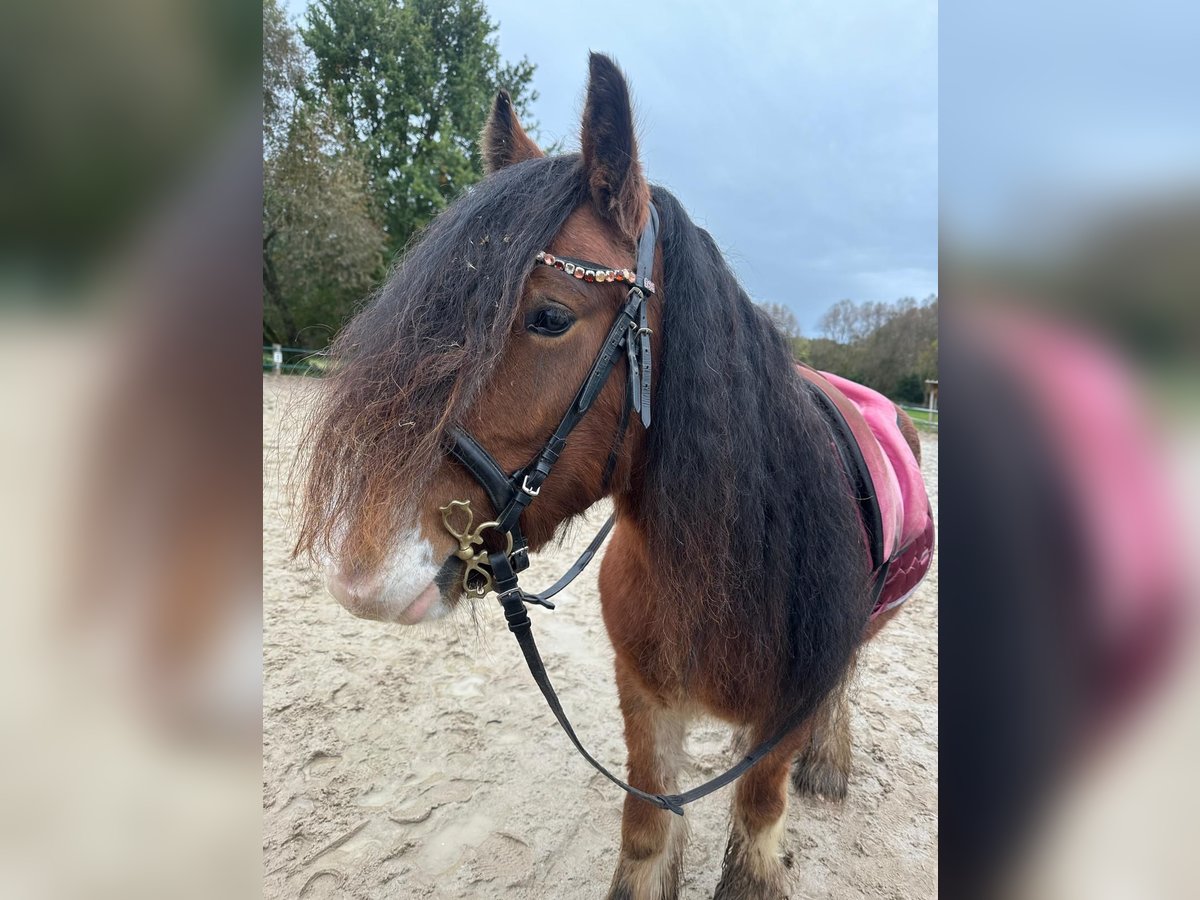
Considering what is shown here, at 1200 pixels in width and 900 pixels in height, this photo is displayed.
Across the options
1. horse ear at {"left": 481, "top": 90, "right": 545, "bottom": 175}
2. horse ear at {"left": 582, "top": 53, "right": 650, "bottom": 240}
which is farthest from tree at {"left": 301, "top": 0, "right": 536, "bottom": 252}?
horse ear at {"left": 582, "top": 53, "right": 650, "bottom": 240}

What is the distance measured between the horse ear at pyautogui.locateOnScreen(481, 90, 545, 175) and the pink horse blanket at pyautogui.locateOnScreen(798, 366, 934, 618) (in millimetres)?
1065

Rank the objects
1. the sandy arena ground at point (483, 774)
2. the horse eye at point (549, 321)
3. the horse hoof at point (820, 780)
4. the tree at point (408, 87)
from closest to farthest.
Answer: the horse eye at point (549, 321), the sandy arena ground at point (483, 774), the horse hoof at point (820, 780), the tree at point (408, 87)

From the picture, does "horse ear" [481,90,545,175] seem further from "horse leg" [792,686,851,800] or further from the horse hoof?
the horse hoof

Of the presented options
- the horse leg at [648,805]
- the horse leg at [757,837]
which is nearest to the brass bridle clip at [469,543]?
the horse leg at [648,805]

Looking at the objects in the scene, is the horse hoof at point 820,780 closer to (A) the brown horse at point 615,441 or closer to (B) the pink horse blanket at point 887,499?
(B) the pink horse blanket at point 887,499

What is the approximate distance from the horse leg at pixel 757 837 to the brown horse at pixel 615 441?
7.9 inches

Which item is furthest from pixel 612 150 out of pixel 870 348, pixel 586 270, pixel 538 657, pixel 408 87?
pixel 408 87

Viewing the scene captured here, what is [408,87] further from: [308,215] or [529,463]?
[529,463]

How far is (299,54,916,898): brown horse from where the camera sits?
3.10ft

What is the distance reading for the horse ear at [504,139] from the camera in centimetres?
143

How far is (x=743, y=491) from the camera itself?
3.99 ft

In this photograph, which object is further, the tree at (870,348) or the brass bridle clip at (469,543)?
the tree at (870,348)

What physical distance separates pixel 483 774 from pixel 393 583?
6.69 feet
